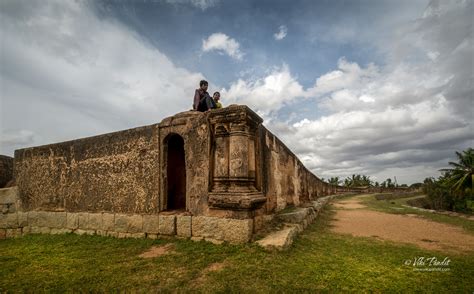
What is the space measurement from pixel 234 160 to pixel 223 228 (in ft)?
3.89

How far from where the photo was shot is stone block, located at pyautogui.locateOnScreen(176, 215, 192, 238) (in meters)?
Result: 4.49

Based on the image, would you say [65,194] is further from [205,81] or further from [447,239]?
[447,239]

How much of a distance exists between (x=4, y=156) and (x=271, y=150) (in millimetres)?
9091

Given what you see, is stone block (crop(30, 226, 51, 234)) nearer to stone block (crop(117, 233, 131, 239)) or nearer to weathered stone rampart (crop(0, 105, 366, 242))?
weathered stone rampart (crop(0, 105, 366, 242))

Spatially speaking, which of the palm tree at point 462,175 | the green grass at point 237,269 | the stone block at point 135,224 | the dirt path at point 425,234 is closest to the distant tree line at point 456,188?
the palm tree at point 462,175

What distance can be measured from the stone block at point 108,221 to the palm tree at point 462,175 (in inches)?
966

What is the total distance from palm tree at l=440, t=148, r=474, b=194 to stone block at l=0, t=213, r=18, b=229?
88.0 feet

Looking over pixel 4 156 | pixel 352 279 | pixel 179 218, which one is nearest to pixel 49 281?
pixel 179 218

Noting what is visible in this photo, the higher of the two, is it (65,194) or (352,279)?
(65,194)

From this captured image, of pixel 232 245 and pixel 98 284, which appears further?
pixel 232 245

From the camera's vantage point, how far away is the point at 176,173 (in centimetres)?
617

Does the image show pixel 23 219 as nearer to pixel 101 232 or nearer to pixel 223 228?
pixel 101 232

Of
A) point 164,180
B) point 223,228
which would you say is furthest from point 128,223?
point 223,228

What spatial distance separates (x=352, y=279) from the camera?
280 centimetres
